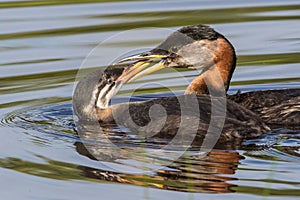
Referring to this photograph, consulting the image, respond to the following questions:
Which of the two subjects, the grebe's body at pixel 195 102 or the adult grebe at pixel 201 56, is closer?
the grebe's body at pixel 195 102

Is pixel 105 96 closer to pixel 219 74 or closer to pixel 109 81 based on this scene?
pixel 109 81

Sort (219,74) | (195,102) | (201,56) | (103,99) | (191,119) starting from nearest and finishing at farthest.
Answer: (191,119) < (195,102) < (103,99) < (219,74) < (201,56)

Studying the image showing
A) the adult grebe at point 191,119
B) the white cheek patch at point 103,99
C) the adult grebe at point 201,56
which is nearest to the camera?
the adult grebe at point 191,119

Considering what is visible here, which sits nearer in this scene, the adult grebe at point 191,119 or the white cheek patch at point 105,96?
the adult grebe at point 191,119

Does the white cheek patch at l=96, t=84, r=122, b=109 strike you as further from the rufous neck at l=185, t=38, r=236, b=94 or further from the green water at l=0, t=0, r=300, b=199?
the rufous neck at l=185, t=38, r=236, b=94

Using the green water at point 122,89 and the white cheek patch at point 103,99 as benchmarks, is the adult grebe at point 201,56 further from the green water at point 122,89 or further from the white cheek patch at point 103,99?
the green water at point 122,89

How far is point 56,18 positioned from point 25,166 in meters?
6.55

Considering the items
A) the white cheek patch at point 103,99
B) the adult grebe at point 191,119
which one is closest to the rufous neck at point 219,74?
the white cheek patch at point 103,99

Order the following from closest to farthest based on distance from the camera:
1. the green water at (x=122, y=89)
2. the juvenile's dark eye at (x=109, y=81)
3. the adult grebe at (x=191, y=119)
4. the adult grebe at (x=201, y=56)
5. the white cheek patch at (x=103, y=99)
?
1. the green water at (x=122, y=89)
2. the adult grebe at (x=191, y=119)
3. the white cheek patch at (x=103, y=99)
4. the juvenile's dark eye at (x=109, y=81)
5. the adult grebe at (x=201, y=56)

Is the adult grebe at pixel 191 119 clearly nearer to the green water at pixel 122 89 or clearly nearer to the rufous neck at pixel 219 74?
the green water at pixel 122 89

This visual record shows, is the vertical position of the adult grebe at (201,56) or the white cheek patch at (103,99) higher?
the adult grebe at (201,56)

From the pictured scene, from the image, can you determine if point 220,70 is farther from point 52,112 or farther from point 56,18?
point 56,18

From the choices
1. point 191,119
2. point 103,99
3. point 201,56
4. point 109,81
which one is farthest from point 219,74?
point 191,119

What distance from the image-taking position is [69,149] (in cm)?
1021
